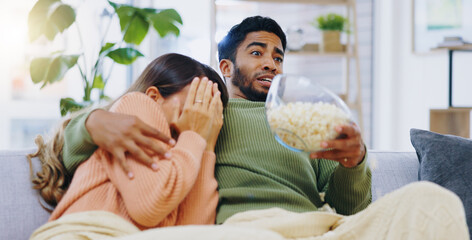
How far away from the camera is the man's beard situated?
1.72 metres

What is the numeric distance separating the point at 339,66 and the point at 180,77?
3.19 m

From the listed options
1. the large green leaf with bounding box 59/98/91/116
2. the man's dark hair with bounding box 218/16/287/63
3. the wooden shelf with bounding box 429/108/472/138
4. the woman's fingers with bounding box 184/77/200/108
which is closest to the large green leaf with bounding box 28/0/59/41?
the large green leaf with bounding box 59/98/91/116

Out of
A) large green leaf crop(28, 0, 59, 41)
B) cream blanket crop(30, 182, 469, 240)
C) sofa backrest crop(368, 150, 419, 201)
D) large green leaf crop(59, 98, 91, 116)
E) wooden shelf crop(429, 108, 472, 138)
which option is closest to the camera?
cream blanket crop(30, 182, 469, 240)

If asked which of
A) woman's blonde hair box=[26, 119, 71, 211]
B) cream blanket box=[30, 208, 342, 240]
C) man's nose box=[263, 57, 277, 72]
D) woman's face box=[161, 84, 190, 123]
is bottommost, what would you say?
cream blanket box=[30, 208, 342, 240]

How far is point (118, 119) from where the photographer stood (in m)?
1.13

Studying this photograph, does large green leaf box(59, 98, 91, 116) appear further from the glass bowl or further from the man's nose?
the glass bowl

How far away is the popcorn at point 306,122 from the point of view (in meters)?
1.04

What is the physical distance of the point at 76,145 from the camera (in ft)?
3.90

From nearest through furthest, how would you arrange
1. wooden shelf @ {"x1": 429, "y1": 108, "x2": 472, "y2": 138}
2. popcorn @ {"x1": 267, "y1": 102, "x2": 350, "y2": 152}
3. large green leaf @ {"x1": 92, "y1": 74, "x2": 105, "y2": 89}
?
popcorn @ {"x1": 267, "y1": 102, "x2": 350, "y2": 152}
large green leaf @ {"x1": 92, "y1": 74, "x2": 105, "y2": 89}
wooden shelf @ {"x1": 429, "y1": 108, "x2": 472, "y2": 138}

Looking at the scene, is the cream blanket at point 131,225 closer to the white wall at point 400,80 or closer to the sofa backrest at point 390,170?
the sofa backrest at point 390,170

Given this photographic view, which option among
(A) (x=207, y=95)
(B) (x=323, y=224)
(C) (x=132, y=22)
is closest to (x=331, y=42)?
(C) (x=132, y=22)

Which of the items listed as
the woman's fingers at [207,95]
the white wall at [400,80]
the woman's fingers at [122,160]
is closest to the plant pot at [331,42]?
the white wall at [400,80]

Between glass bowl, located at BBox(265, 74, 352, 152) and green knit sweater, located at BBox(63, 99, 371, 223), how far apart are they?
25 centimetres

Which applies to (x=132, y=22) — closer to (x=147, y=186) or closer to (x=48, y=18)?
(x=48, y=18)
